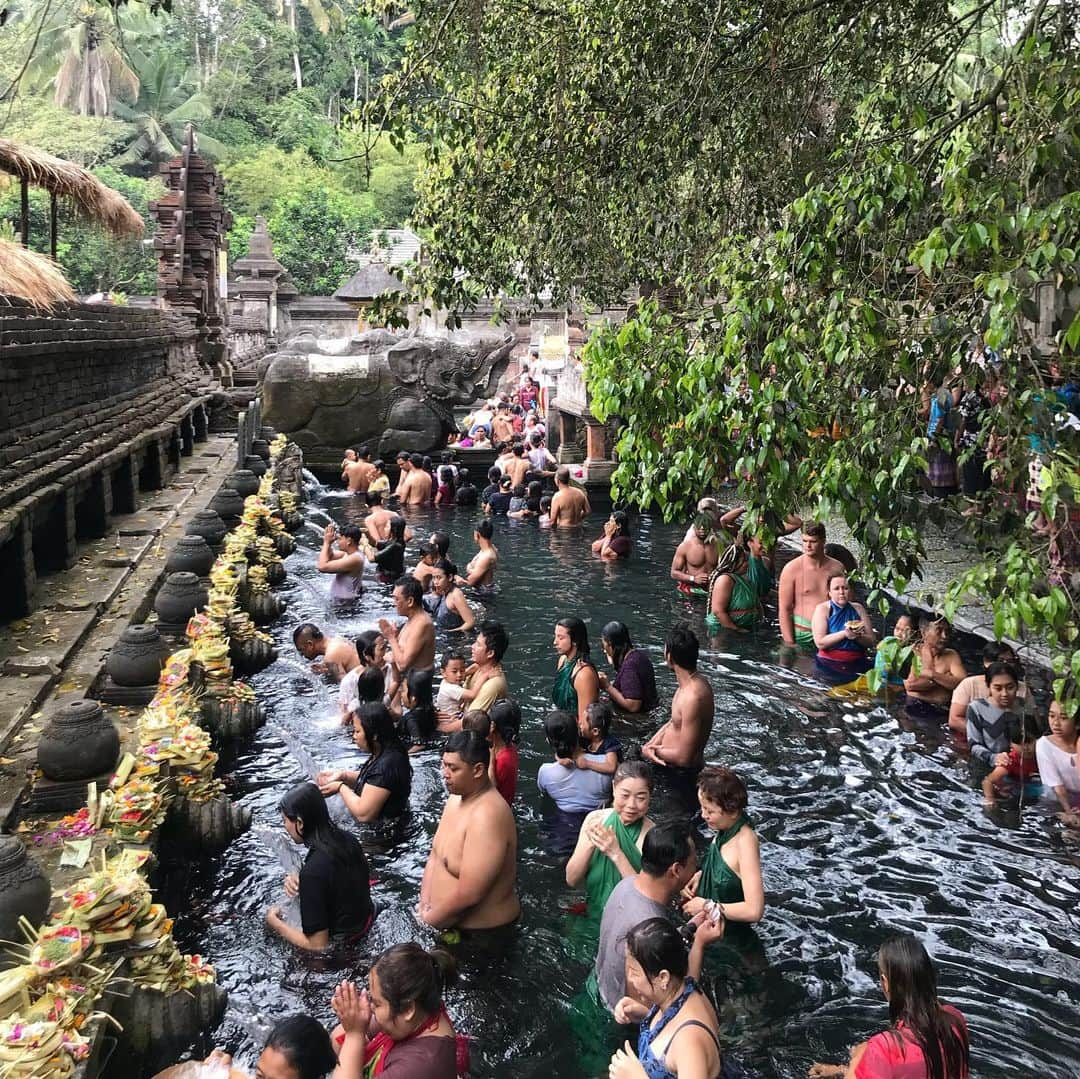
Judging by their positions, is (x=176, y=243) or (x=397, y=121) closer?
(x=397, y=121)

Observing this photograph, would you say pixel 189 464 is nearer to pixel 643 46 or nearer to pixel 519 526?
pixel 519 526

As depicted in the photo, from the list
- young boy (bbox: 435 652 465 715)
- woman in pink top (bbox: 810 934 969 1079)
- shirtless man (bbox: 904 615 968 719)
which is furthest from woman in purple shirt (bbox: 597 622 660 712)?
woman in pink top (bbox: 810 934 969 1079)

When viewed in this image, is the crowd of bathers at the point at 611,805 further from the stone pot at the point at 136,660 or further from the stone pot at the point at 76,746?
the stone pot at the point at 136,660

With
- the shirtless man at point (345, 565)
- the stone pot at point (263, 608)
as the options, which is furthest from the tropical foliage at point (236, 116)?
the stone pot at point (263, 608)

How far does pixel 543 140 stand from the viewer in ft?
26.9

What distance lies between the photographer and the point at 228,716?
8.91 meters

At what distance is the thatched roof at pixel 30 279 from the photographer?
1098cm

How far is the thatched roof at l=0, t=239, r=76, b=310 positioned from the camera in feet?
36.0

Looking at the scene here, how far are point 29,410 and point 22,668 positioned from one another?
158 inches

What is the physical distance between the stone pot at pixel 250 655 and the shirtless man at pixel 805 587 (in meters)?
5.29

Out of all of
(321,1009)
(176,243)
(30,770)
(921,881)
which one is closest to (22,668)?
(30,770)

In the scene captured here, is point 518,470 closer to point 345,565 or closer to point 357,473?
point 357,473

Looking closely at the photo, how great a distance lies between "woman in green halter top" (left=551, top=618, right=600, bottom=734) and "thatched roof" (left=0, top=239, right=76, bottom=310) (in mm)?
6234

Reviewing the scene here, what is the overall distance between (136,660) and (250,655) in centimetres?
383
